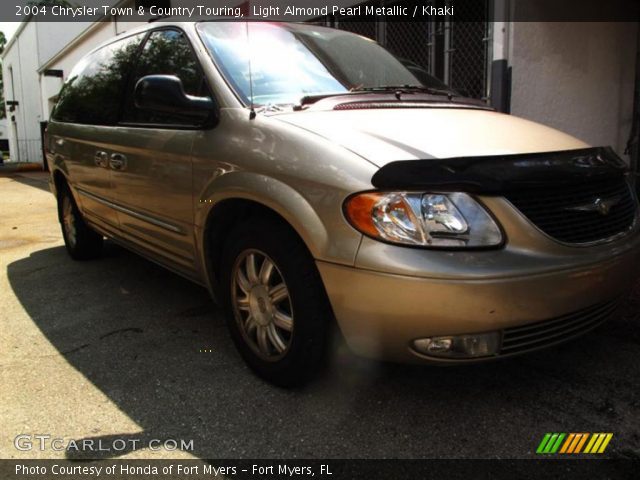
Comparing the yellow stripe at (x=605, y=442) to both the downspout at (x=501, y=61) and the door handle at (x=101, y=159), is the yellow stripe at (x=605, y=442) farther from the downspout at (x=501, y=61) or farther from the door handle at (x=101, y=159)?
the downspout at (x=501, y=61)

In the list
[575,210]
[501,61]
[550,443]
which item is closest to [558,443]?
[550,443]

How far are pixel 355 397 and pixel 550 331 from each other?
88cm

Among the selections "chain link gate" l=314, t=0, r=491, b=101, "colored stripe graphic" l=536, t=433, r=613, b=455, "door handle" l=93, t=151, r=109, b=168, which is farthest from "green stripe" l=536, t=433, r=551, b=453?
"chain link gate" l=314, t=0, r=491, b=101

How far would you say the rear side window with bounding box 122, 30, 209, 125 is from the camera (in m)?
3.05

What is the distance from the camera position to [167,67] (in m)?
3.35

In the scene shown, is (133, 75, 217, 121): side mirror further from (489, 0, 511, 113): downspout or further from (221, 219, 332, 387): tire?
(489, 0, 511, 113): downspout

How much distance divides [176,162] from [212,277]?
2.10 feet

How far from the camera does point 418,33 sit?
6.98 metres

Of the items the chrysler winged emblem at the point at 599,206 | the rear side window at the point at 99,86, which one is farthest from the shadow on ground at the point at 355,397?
the rear side window at the point at 99,86

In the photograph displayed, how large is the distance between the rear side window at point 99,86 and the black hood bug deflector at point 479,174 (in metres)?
2.42

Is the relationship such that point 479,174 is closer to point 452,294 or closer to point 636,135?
point 452,294

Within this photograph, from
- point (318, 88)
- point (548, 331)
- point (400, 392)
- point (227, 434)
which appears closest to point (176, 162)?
point (318, 88)

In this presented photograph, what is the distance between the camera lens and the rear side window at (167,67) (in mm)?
3055

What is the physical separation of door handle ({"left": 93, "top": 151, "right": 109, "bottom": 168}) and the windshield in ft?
3.90
